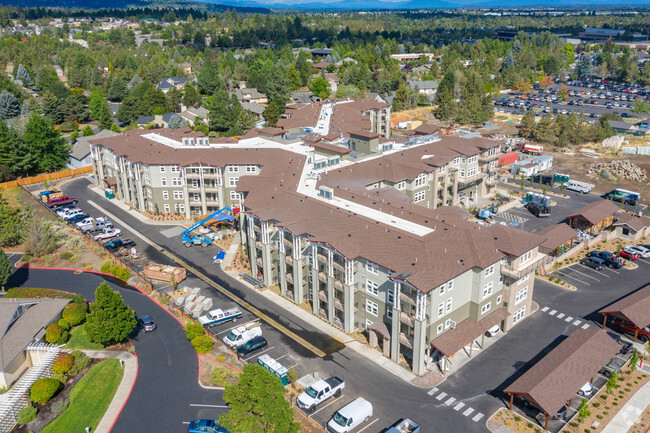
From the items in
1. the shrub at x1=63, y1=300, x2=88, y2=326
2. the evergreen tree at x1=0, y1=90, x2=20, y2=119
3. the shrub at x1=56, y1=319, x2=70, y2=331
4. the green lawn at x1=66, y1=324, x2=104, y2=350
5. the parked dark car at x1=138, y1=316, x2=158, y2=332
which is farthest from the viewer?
the evergreen tree at x1=0, y1=90, x2=20, y2=119

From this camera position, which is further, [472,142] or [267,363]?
[472,142]

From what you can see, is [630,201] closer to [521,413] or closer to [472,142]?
[472,142]

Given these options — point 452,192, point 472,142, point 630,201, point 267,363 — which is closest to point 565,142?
point 630,201

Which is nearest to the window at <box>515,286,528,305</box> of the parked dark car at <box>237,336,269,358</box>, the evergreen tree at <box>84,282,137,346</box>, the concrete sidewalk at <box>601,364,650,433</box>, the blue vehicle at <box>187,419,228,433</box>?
the concrete sidewalk at <box>601,364,650,433</box>

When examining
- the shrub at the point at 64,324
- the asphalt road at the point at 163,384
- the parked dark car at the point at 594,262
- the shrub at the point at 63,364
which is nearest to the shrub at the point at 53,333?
the shrub at the point at 64,324

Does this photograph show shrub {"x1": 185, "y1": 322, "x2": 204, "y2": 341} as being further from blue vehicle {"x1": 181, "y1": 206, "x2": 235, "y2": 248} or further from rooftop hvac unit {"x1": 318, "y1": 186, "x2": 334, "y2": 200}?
blue vehicle {"x1": 181, "y1": 206, "x2": 235, "y2": 248}
